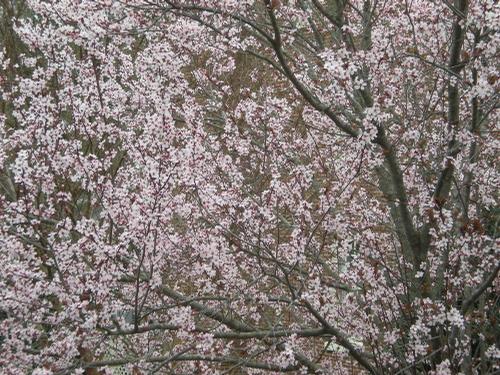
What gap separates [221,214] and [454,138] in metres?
2.37

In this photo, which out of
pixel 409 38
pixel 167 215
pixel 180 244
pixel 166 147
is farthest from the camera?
pixel 409 38

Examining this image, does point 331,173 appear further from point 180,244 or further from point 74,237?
point 74,237

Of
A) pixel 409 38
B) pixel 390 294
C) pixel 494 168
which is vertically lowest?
pixel 390 294

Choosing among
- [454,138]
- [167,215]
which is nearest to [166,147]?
[167,215]

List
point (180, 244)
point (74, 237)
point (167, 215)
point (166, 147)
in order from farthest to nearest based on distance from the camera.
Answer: point (74, 237), point (180, 244), point (167, 215), point (166, 147)

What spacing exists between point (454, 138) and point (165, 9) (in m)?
2.94

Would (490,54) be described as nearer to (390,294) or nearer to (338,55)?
(338,55)

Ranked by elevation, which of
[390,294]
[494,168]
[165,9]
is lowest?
[390,294]

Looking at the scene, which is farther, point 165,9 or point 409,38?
point 409,38

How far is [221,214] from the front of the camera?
6.04 m

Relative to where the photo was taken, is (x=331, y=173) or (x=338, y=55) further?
(x=331, y=173)

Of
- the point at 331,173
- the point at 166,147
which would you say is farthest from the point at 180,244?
the point at 331,173

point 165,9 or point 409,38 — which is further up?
point 409,38

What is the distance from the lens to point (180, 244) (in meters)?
5.74
